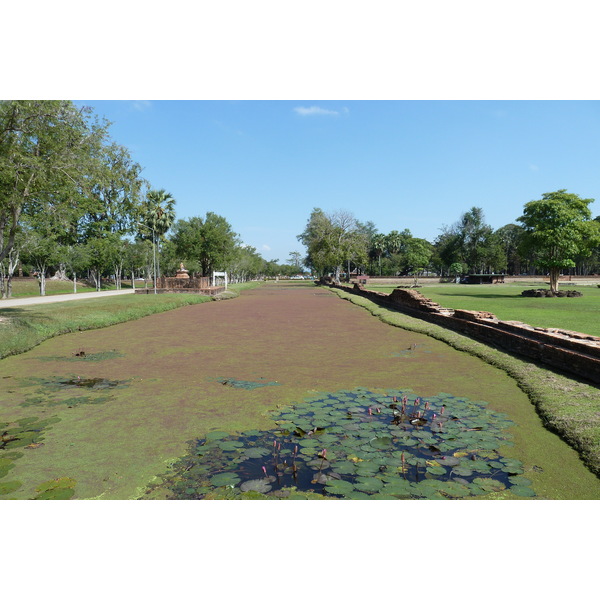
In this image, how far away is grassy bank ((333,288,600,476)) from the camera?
14.3ft

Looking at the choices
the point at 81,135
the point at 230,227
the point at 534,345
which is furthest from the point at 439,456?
the point at 230,227

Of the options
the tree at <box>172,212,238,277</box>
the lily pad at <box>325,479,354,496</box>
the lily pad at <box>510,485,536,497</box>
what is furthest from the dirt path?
the tree at <box>172,212,238,277</box>

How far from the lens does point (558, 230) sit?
29766 millimetres

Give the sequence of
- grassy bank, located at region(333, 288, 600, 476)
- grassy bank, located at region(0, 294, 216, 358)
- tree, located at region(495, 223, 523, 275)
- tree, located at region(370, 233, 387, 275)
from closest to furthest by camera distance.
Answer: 1. grassy bank, located at region(333, 288, 600, 476)
2. grassy bank, located at region(0, 294, 216, 358)
3. tree, located at region(495, 223, 523, 275)
4. tree, located at region(370, 233, 387, 275)

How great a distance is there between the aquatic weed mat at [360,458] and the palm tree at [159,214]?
157 feet

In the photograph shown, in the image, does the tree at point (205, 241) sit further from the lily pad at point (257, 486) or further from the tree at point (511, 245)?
the tree at point (511, 245)

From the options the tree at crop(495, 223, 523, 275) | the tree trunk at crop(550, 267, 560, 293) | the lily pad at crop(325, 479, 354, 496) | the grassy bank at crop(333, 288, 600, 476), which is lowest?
the lily pad at crop(325, 479, 354, 496)

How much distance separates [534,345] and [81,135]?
43.6 ft

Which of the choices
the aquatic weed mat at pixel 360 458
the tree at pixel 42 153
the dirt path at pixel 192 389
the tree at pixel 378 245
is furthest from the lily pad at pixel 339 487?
the tree at pixel 378 245

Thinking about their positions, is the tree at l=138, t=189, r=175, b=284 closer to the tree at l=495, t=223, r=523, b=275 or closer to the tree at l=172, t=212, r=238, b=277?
the tree at l=172, t=212, r=238, b=277

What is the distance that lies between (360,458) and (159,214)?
55937mm

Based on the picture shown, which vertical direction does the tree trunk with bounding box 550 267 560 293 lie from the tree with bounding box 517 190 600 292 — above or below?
below

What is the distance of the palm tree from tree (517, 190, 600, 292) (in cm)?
3870
